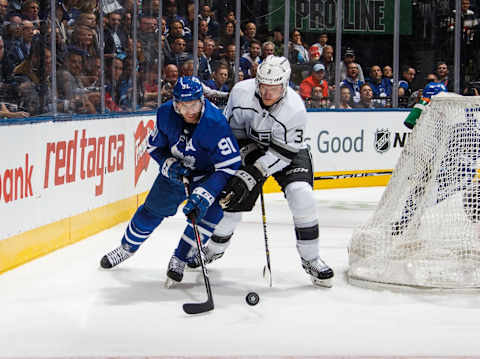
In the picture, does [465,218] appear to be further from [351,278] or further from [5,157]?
[5,157]

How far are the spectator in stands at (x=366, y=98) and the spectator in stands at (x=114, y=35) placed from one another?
147 inches

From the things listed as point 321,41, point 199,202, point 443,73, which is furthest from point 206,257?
point 443,73

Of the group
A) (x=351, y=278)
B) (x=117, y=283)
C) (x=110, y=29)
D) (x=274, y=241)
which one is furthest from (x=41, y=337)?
(x=110, y=29)

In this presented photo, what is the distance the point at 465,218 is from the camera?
181 inches

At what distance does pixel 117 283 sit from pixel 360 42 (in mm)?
6452

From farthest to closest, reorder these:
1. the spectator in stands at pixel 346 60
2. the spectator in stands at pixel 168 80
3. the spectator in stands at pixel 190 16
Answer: the spectator in stands at pixel 346 60 < the spectator in stands at pixel 190 16 < the spectator in stands at pixel 168 80

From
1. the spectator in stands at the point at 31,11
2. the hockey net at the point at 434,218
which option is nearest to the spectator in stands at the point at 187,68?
the spectator in stands at the point at 31,11

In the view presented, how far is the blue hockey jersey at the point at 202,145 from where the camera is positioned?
4199 millimetres

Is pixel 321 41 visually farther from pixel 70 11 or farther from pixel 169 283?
pixel 169 283

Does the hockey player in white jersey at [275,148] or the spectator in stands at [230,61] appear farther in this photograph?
the spectator in stands at [230,61]

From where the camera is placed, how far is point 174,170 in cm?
432

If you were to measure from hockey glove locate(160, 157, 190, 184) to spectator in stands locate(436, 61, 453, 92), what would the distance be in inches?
273

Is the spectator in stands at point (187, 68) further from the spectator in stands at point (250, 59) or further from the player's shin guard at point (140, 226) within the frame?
the player's shin guard at point (140, 226)

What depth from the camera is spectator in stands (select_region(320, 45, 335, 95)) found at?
10.1m
